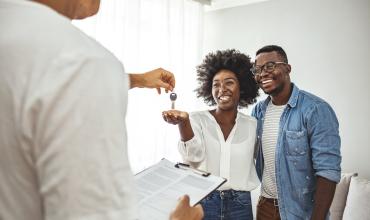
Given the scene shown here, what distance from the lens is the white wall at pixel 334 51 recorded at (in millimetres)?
2283

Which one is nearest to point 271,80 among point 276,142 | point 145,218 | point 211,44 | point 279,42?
point 276,142

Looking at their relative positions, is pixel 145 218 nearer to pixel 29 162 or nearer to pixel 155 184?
pixel 155 184

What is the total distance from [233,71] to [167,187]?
1.13m

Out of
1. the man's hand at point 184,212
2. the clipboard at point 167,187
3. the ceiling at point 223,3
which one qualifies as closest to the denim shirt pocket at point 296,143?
the clipboard at point 167,187

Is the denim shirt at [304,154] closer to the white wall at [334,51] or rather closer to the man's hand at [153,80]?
the man's hand at [153,80]

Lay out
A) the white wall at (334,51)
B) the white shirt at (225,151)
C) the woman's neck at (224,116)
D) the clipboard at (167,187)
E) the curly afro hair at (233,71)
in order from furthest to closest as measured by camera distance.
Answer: the white wall at (334,51)
the curly afro hair at (233,71)
the woman's neck at (224,116)
the white shirt at (225,151)
the clipboard at (167,187)

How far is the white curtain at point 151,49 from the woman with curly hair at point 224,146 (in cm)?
87

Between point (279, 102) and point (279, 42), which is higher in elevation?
point (279, 42)

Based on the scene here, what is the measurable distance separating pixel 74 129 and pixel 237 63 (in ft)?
5.35

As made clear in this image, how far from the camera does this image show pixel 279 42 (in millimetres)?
2697

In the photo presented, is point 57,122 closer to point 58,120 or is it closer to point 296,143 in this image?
point 58,120

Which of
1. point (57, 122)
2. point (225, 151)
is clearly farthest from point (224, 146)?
point (57, 122)

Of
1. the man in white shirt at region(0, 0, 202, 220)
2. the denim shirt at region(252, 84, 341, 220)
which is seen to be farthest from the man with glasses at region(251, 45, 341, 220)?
the man in white shirt at region(0, 0, 202, 220)

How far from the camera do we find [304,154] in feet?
4.62
